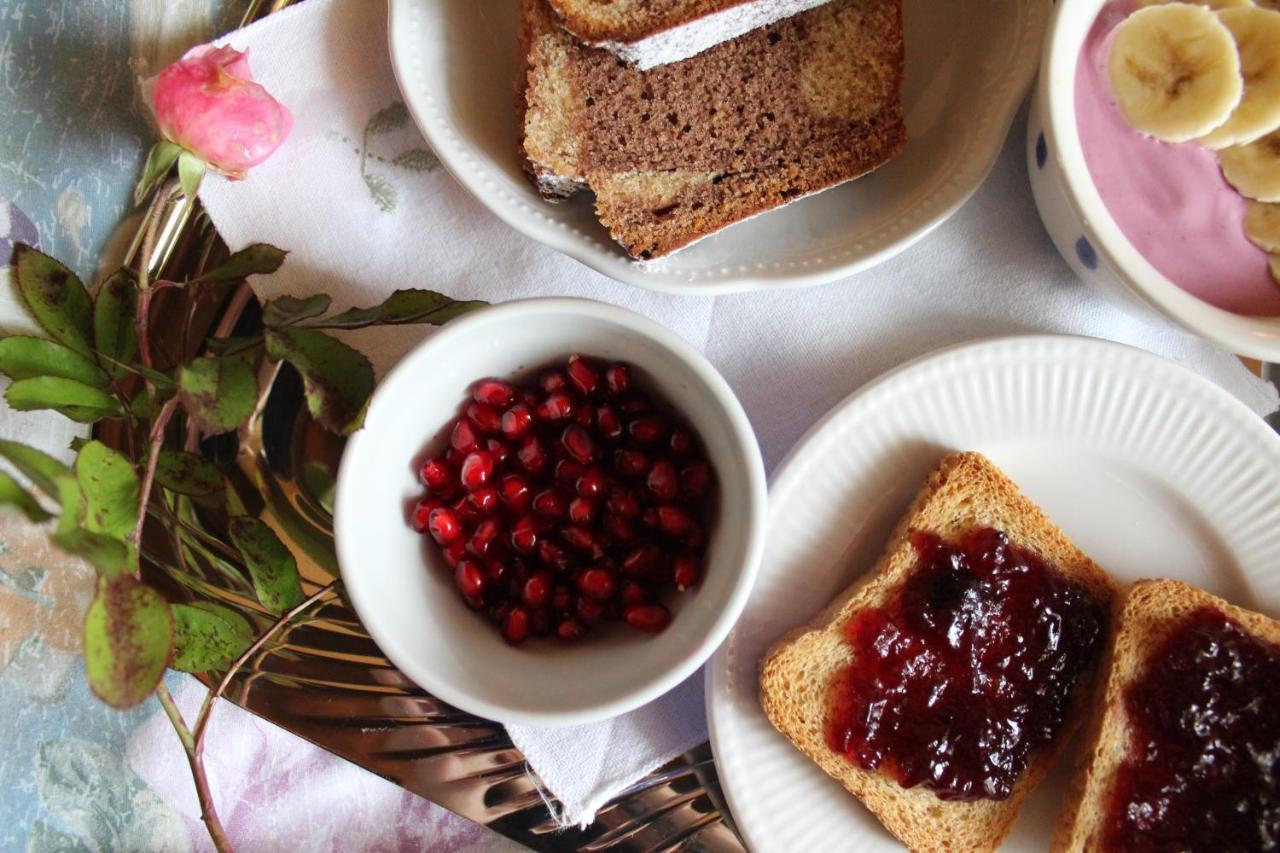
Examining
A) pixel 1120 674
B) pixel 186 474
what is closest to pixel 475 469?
pixel 186 474

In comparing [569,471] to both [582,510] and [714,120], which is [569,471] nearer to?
[582,510]

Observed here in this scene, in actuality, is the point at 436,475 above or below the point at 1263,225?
below

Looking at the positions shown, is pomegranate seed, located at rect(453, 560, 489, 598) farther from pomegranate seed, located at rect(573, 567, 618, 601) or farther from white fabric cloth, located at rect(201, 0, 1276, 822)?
white fabric cloth, located at rect(201, 0, 1276, 822)

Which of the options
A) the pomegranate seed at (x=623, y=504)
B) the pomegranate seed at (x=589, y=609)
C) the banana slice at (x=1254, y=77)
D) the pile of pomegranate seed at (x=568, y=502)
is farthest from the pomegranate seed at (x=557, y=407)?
the banana slice at (x=1254, y=77)

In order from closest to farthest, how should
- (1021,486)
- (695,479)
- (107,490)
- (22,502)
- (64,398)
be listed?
(22,502) → (107,490) → (64,398) → (695,479) → (1021,486)

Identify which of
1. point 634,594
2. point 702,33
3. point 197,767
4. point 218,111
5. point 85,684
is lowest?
point 85,684

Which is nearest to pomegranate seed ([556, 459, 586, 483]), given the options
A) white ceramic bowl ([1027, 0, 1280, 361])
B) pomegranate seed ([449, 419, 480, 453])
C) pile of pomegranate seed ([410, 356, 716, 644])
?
pile of pomegranate seed ([410, 356, 716, 644])

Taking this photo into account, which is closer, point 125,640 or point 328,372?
point 125,640

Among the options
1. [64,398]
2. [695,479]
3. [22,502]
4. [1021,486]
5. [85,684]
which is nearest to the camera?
[22,502]

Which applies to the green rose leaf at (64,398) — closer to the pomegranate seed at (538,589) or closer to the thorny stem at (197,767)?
the thorny stem at (197,767)
